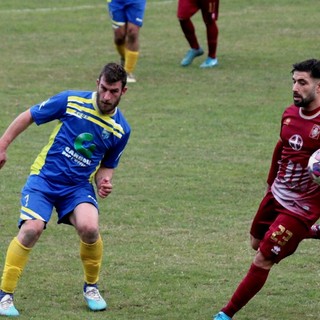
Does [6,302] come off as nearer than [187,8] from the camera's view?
Yes

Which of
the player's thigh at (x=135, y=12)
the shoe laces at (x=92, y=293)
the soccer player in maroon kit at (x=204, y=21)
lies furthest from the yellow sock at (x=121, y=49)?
the shoe laces at (x=92, y=293)

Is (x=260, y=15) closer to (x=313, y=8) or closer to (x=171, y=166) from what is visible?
(x=313, y=8)

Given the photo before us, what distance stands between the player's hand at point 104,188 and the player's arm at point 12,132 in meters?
0.66

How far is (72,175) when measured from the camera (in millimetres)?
7746

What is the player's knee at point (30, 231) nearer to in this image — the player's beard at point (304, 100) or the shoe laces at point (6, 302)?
the shoe laces at point (6, 302)

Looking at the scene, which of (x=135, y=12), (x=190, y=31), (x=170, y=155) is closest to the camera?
(x=170, y=155)

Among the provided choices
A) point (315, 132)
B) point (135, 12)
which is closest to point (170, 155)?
point (135, 12)

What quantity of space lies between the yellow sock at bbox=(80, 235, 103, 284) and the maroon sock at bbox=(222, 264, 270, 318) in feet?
3.31

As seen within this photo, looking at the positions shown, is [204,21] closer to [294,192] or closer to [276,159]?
[276,159]

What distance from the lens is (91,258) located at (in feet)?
25.4

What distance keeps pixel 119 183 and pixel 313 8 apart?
10.6 meters

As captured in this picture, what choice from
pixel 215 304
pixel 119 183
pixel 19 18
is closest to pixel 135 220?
pixel 119 183

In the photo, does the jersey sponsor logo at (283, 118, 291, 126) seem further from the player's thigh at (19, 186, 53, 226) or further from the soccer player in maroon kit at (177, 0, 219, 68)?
the soccer player in maroon kit at (177, 0, 219, 68)

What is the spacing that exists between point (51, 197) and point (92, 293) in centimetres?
74
